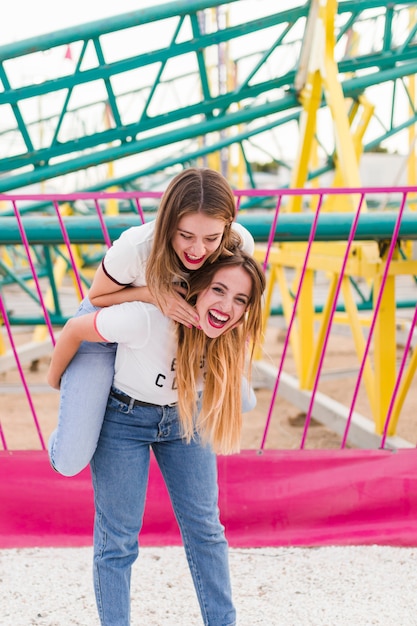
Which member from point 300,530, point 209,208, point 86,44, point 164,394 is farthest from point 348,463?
point 86,44

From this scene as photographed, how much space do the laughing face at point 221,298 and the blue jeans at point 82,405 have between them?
0.30 metres

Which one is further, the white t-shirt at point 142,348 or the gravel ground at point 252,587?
the gravel ground at point 252,587

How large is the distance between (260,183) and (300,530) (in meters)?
28.6

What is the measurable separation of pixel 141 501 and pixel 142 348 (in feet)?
1.48

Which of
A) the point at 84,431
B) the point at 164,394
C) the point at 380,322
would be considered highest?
the point at 380,322

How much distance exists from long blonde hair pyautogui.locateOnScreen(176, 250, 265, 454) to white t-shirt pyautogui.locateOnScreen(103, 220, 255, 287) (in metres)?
0.15

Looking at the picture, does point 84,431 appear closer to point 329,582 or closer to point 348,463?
point 329,582

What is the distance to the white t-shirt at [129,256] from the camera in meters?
1.76

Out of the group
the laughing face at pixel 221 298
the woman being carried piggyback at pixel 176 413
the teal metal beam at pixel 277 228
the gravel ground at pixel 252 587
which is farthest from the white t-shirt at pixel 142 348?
the teal metal beam at pixel 277 228

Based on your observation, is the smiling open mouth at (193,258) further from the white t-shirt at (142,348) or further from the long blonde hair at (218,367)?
the white t-shirt at (142,348)

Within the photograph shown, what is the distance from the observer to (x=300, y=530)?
3016mm

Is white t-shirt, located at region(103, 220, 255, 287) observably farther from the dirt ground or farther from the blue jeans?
the dirt ground

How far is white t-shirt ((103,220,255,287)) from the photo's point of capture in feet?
5.77

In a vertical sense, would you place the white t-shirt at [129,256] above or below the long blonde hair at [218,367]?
above
